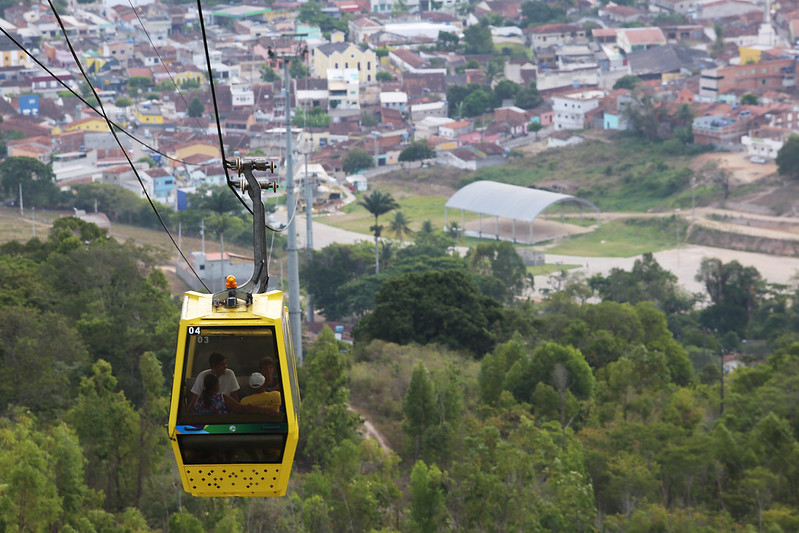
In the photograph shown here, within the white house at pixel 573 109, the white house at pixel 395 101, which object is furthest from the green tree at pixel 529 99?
the white house at pixel 395 101

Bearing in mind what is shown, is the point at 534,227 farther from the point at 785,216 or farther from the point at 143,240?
the point at 143,240

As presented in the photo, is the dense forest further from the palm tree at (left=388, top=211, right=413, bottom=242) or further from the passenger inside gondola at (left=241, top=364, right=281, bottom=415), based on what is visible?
the palm tree at (left=388, top=211, right=413, bottom=242)

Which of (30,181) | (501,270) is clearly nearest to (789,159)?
(501,270)

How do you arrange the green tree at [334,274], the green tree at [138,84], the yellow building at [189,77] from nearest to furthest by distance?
the green tree at [334,274]
the green tree at [138,84]
the yellow building at [189,77]

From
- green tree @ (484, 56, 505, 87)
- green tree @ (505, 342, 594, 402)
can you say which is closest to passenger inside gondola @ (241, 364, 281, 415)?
green tree @ (505, 342, 594, 402)

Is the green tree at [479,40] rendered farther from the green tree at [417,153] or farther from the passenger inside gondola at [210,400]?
the passenger inside gondola at [210,400]
